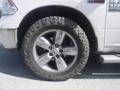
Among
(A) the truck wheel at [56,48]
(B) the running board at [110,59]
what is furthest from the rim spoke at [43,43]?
(B) the running board at [110,59]

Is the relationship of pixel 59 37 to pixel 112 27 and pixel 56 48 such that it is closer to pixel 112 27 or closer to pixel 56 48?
pixel 56 48

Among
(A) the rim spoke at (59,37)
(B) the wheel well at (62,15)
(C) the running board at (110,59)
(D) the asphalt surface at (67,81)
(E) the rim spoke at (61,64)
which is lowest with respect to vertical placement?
(D) the asphalt surface at (67,81)

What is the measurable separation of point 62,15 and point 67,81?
101 centimetres

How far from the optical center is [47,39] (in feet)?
15.6

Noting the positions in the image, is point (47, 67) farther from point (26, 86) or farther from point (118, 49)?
point (118, 49)

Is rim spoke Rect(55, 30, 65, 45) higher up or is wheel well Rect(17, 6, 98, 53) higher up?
wheel well Rect(17, 6, 98, 53)

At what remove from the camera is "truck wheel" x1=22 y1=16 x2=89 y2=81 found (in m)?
4.65

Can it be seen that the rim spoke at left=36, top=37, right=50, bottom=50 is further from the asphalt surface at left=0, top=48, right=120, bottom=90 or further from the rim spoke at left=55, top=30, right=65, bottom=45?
the asphalt surface at left=0, top=48, right=120, bottom=90

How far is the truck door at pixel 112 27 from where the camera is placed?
451cm

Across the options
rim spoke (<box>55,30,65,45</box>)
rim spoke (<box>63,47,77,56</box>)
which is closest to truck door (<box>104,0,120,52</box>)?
rim spoke (<box>63,47,77,56</box>)

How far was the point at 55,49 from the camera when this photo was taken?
476 centimetres

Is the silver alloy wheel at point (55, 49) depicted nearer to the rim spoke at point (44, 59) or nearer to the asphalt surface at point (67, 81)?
the rim spoke at point (44, 59)

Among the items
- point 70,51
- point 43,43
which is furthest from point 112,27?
point 43,43

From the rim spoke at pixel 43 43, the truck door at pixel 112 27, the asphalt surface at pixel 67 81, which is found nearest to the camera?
the truck door at pixel 112 27
